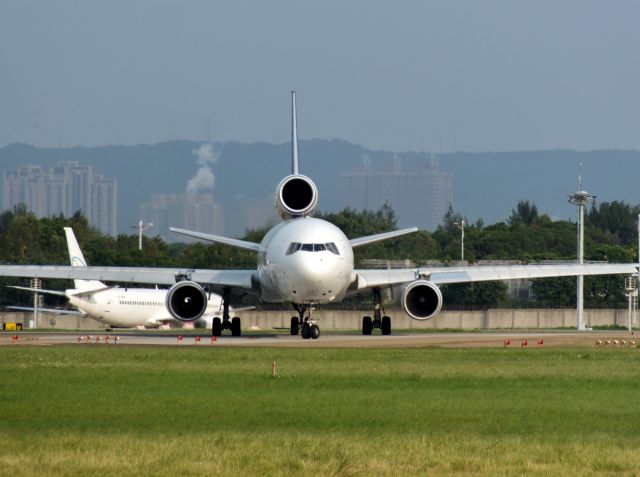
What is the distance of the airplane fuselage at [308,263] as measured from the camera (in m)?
43.8

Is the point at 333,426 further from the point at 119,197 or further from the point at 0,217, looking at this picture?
the point at 119,197

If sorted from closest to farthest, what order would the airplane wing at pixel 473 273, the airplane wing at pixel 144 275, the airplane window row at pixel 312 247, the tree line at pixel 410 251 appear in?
the airplane window row at pixel 312 247, the airplane wing at pixel 144 275, the airplane wing at pixel 473 273, the tree line at pixel 410 251

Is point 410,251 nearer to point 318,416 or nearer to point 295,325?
point 295,325

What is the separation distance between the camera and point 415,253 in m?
115

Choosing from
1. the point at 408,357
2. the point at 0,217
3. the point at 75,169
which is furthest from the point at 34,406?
the point at 75,169

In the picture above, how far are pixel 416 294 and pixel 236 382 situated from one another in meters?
22.8

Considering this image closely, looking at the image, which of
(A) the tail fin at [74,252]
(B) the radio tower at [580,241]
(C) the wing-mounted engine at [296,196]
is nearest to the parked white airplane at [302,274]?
(C) the wing-mounted engine at [296,196]

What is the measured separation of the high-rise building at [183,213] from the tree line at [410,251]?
225cm

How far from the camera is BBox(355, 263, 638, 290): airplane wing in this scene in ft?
160

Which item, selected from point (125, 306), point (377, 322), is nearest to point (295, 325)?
point (377, 322)

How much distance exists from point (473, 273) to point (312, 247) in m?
8.35

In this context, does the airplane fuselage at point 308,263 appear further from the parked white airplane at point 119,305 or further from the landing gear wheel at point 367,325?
the parked white airplane at point 119,305

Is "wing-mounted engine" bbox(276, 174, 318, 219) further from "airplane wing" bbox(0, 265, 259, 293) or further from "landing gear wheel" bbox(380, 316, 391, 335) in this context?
"landing gear wheel" bbox(380, 316, 391, 335)

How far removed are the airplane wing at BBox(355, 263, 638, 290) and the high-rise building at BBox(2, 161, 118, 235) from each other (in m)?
134
